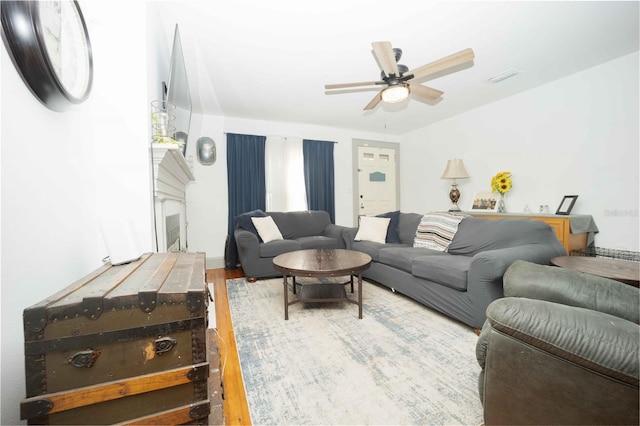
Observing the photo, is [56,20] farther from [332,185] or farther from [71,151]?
[332,185]

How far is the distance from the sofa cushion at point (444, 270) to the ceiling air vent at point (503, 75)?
2.38m

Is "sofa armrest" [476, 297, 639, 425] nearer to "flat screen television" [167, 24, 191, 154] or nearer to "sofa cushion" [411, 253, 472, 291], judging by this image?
"sofa cushion" [411, 253, 472, 291]

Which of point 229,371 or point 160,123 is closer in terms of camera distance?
→ point 229,371

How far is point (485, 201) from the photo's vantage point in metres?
4.12

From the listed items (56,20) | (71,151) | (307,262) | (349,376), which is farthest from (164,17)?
(349,376)

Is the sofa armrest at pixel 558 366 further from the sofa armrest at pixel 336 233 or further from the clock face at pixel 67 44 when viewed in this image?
the sofa armrest at pixel 336 233

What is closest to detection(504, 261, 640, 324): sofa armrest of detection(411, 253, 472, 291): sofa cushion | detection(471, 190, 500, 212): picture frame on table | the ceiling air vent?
detection(411, 253, 472, 291): sofa cushion

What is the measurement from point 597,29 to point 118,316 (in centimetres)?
392

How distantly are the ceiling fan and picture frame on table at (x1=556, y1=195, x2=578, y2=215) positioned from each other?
214 centimetres

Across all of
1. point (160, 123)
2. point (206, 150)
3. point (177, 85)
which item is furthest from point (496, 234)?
point (206, 150)

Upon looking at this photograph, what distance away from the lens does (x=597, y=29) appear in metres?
2.32

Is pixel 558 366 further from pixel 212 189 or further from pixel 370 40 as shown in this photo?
pixel 212 189

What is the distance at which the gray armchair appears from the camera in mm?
695

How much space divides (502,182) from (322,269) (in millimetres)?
3239
